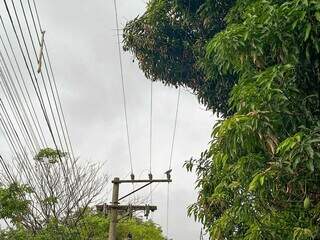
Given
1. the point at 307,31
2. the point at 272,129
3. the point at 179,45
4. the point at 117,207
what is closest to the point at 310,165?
the point at 272,129

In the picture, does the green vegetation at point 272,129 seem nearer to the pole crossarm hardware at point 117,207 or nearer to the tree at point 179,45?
the tree at point 179,45

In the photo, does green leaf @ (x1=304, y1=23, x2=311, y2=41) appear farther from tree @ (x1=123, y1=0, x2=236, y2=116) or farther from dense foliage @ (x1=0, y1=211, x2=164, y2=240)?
dense foliage @ (x1=0, y1=211, x2=164, y2=240)

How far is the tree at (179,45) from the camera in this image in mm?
Answer: 10852

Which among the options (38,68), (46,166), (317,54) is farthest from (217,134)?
(46,166)

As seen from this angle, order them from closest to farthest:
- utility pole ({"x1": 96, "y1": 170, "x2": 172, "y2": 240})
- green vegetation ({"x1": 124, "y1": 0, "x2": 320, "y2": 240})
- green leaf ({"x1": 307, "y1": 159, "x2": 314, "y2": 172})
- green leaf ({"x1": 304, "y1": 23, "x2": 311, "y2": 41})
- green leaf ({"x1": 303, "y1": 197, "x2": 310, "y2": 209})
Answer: green leaf ({"x1": 307, "y1": 159, "x2": 314, "y2": 172}), green leaf ({"x1": 303, "y1": 197, "x2": 310, "y2": 209}), green vegetation ({"x1": 124, "y1": 0, "x2": 320, "y2": 240}), green leaf ({"x1": 304, "y1": 23, "x2": 311, "y2": 41}), utility pole ({"x1": 96, "y1": 170, "x2": 172, "y2": 240})

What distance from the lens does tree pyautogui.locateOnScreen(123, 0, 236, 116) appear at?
10.9 meters

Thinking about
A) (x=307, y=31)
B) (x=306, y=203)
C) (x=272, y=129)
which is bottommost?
(x=306, y=203)

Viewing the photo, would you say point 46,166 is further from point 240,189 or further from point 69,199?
point 240,189

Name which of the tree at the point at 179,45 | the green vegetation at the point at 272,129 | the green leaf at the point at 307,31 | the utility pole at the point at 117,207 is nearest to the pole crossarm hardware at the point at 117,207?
the utility pole at the point at 117,207

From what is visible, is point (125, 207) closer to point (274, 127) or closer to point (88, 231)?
point (88, 231)

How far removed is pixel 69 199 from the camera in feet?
83.1

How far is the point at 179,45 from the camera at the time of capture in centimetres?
1209

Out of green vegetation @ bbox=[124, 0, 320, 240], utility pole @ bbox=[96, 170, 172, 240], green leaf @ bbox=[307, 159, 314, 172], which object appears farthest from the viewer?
utility pole @ bbox=[96, 170, 172, 240]

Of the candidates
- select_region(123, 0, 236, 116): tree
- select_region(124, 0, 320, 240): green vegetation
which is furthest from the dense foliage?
select_region(124, 0, 320, 240): green vegetation
